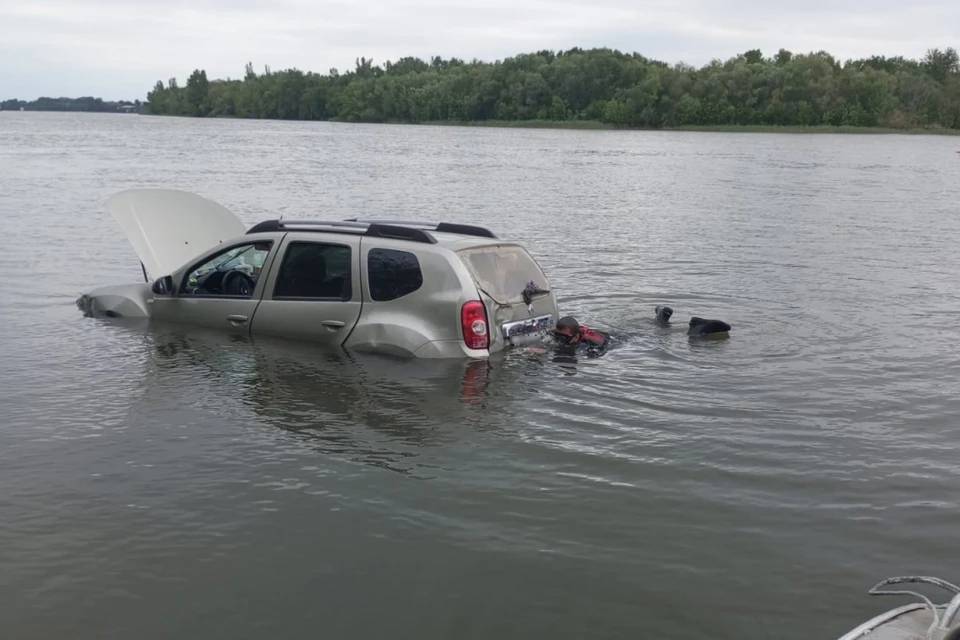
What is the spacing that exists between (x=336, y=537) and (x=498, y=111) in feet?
424

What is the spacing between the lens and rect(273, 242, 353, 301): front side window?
953 cm

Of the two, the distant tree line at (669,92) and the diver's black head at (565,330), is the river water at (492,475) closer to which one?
the diver's black head at (565,330)

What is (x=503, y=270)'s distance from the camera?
9.38 metres

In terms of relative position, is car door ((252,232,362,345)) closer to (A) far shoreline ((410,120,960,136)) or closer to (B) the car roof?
(B) the car roof

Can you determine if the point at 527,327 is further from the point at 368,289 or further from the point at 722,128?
the point at 722,128

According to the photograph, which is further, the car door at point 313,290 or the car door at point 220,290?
the car door at point 220,290

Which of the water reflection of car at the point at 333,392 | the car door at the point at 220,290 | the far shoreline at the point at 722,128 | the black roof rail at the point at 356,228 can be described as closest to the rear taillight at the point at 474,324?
the water reflection of car at the point at 333,392

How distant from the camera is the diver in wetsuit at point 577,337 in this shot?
994cm

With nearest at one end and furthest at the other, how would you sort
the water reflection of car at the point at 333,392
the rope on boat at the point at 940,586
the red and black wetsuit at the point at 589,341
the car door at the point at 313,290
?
the rope on boat at the point at 940,586 → the water reflection of car at the point at 333,392 → the car door at the point at 313,290 → the red and black wetsuit at the point at 589,341

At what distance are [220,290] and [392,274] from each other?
2.47m

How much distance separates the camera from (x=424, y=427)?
7941 mm

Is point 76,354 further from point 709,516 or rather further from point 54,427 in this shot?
point 709,516

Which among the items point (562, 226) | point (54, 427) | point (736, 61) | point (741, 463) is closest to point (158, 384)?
point (54, 427)

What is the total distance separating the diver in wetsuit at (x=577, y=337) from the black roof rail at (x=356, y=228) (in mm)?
1681
